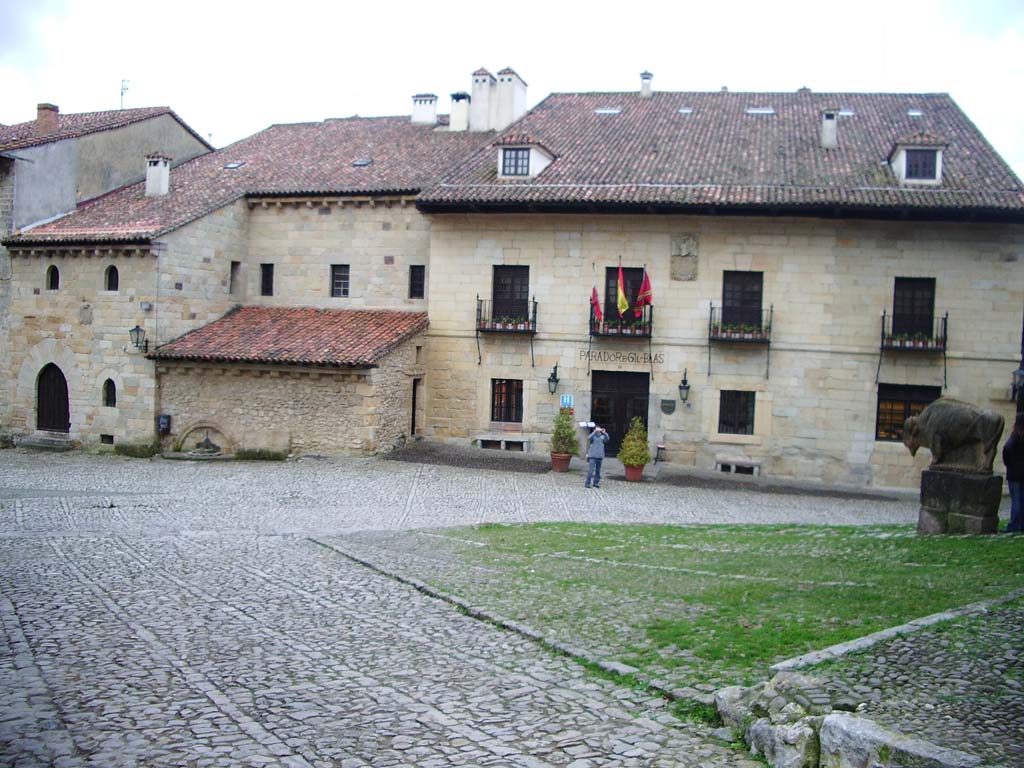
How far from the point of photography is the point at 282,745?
6.31 m

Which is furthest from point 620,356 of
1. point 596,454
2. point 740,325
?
point 596,454

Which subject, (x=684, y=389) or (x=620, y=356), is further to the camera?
(x=620, y=356)

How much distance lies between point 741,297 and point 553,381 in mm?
5484

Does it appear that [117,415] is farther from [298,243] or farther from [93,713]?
[93,713]

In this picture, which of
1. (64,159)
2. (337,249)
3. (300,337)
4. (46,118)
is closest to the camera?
(300,337)

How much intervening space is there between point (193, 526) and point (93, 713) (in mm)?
9333

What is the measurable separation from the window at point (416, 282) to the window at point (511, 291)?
273cm

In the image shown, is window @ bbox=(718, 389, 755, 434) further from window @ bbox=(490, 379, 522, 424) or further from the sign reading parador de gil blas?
window @ bbox=(490, 379, 522, 424)

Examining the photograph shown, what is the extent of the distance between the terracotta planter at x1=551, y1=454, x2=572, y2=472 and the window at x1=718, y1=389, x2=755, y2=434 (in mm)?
4342

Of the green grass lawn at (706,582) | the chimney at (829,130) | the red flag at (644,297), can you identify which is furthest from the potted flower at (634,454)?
the chimney at (829,130)

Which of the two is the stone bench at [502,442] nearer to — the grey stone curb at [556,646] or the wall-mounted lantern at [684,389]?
the wall-mounted lantern at [684,389]

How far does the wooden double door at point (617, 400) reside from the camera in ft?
84.4

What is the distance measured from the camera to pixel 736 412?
25156mm

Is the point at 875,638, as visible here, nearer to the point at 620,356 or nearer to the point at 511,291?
the point at 620,356
